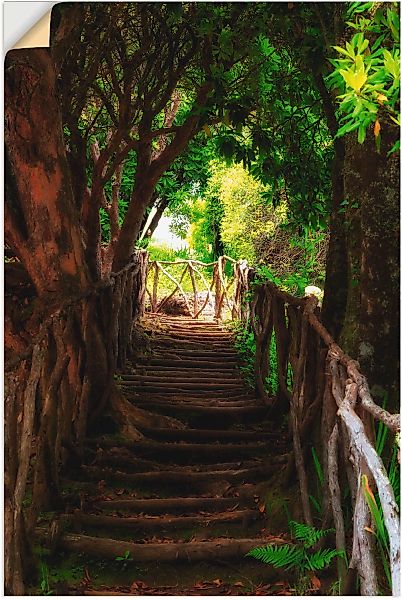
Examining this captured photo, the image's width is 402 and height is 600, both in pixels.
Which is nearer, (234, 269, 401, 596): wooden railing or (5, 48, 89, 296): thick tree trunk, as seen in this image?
(234, 269, 401, 596): wooden railing

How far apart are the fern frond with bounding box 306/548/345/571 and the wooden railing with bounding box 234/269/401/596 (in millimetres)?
35

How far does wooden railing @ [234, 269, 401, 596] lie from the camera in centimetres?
179

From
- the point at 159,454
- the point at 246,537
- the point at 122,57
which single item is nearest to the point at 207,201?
the point at 122,57

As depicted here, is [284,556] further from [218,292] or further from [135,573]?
[218,292]

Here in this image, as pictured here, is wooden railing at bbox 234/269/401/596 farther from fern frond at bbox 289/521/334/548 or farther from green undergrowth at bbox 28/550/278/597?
green undergrowth at bbox 28/550/278/597

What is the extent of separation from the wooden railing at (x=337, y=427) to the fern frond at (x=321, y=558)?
0.04 m

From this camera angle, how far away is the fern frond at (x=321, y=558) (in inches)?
93.0

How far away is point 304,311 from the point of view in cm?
362

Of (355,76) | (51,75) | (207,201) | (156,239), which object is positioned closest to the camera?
(355,76)

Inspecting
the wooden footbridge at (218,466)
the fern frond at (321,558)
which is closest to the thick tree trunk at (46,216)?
the wooden footbridge at (218,466)

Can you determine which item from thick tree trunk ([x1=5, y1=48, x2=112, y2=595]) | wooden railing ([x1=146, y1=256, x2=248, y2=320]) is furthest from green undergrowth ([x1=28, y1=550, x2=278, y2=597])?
wooden railing ([x1=146, y1=256, x2=248, y2=320])

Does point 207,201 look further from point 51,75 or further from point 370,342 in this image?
point 370,342

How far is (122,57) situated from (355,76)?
489cm

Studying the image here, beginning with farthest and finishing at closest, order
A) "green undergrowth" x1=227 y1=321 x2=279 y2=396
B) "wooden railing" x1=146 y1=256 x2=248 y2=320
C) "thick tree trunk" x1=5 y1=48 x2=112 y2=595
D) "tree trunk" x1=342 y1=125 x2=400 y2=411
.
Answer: "wooden railing" x1=146 y1=256 x2=248 y2=320 → "green undergrowth" x1=227 y1=321 x2=279 y2=396 → "thick tree trunk" x1=5 y1=48 x2=112 y2=595 → "tree trunk" x1=342 y1=125 x2=400 y2=411
